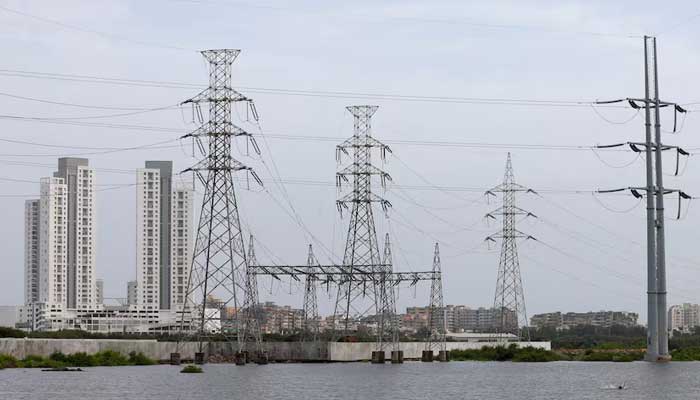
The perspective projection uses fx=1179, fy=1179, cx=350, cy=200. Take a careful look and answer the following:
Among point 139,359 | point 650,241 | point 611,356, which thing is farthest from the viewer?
point 611,356

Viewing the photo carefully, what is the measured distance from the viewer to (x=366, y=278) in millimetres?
88250

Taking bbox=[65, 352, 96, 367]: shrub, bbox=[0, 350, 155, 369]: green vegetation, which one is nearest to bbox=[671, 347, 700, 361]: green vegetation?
bbox=[0, 350, 155, 369]: green vegetation

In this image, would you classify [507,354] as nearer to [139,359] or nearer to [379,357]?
[379,357]

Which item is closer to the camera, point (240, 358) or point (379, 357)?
point (240, 358)

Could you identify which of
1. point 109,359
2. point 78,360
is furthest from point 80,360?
point 109,359

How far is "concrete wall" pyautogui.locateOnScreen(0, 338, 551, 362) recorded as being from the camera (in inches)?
3438

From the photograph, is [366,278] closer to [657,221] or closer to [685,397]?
[657,221]

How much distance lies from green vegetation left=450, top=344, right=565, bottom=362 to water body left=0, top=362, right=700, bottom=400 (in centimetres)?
2571

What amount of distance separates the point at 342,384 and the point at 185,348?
33542mm

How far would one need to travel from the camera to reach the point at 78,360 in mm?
88938

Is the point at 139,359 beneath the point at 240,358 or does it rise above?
beneath

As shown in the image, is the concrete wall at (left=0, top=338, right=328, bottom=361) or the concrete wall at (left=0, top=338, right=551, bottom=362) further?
the concrete wall at (left=0, top=338, right=551, bottom=362)

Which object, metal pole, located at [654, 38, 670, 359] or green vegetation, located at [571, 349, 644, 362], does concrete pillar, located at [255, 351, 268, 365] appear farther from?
green vegetation, located at [571, 349, 644, 362]

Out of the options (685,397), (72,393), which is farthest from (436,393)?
(72,393)
